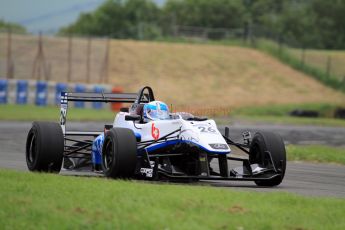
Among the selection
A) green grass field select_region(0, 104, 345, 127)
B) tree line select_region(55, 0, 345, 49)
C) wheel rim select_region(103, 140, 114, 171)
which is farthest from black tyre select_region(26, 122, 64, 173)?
tree line select_region(55, 0, 345, 49)

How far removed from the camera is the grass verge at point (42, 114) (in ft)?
124

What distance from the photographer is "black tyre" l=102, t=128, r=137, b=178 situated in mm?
14219

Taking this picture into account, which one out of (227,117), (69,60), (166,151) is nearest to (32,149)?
(166,151)

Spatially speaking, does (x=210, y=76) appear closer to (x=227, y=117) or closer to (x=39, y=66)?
(x=39, y=66)

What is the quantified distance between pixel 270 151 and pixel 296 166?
230 inches

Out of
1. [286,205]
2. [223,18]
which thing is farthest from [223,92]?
[286,205]

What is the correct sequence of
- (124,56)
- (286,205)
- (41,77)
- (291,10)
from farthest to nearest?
(291,10) < (124,56) < (41,77) < (286,205)

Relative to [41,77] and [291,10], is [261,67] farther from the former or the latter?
[291,10]

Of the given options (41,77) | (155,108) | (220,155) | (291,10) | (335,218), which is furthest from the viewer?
(291,10)

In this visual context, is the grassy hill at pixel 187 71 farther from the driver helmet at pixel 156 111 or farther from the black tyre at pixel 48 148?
the black tyre at pixel 48 148

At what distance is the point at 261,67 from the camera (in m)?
67.3

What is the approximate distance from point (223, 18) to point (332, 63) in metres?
34.6

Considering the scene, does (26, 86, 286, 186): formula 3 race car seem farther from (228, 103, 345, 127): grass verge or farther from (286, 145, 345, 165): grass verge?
(228, 103, 345, 127): grass verge

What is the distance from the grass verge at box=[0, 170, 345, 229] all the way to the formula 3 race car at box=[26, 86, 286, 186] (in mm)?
1587
